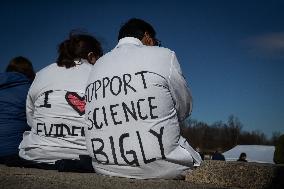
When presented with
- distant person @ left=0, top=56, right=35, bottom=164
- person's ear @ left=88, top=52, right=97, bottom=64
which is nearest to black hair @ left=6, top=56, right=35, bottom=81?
distant person @ left=0, top=56, right=35, bottom=164

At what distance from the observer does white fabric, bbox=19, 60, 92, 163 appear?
2785 mm

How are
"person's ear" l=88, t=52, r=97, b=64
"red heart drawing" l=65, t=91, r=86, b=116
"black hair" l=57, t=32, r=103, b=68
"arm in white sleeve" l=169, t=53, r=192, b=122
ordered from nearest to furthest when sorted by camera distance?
"arm in white sleeve" l=169, t=53, r=192, b=122 → "red heart drawing" l=65, t=91, r=86, b=116 → "black hair" l=57, t=32, r=103, b=68 → "person's ear" l=88, t=52, r=97, b=64

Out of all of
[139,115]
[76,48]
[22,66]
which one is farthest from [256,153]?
[139,115]

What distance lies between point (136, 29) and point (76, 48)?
0.58 metres

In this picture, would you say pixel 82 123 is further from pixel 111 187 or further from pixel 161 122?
pixel 111 187

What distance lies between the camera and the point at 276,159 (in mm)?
6957

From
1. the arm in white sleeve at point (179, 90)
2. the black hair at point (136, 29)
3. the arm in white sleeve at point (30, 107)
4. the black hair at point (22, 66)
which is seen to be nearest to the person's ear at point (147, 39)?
the black hair at point (136, 29)

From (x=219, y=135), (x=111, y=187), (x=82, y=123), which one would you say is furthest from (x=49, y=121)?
(x=219, y=135)

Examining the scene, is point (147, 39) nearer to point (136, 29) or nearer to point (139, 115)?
point (136, 29)

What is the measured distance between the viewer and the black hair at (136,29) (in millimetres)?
2797

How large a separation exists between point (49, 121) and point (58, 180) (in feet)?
3.50

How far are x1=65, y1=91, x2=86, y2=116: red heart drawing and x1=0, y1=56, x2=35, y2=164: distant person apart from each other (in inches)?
27.1

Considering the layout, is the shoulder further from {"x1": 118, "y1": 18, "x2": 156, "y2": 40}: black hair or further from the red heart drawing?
{"x1": 118, "y1": 18, "x2": 156, "y2": 40}: black hair

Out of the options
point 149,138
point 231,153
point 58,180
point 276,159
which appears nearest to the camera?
point 58,180
